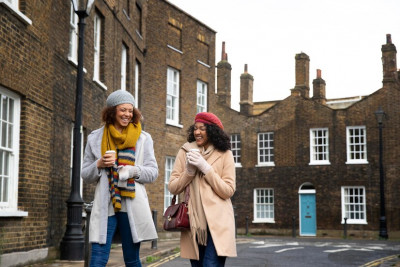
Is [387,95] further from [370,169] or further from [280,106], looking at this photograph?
[280,106]

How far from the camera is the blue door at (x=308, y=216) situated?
101ft

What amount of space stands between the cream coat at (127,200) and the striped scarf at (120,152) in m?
0.06

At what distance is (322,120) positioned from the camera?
31234 mm

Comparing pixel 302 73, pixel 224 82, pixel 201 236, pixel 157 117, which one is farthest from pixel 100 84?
pixel 224 82

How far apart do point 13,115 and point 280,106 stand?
24398 millimetres

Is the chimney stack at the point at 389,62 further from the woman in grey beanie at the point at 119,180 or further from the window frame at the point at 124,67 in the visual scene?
the woman in grey beanie at the point at 119,180

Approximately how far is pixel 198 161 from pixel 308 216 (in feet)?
89.1

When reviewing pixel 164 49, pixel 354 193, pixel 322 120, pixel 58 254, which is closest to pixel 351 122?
pixel 322 120

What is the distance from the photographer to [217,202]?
4.84 meters

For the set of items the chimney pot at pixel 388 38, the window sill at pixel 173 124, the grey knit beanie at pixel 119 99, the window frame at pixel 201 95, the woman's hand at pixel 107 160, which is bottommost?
the woman's hand at pixel 107 160

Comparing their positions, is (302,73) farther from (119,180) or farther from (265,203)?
(119,180)

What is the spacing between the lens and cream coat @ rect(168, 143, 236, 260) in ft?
15.7

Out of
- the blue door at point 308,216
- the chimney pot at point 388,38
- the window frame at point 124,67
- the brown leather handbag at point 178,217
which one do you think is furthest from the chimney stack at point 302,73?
the brown leather handbag at point 178,217

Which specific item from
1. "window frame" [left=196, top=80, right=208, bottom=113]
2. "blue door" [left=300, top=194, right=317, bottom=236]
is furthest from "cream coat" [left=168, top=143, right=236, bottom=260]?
"blue door" [left=300, top=194, right=317, bottom=236]
